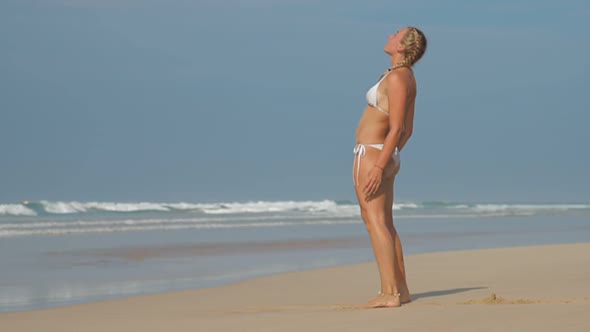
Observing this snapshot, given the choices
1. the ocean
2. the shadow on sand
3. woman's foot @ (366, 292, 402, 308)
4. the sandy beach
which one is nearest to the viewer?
the sandy beach

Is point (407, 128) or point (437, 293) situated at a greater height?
point (407, 128)

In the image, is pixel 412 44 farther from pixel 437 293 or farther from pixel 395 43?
pixel 437 293

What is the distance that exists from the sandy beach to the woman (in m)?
0.34

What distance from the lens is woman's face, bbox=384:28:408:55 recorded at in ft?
20.1

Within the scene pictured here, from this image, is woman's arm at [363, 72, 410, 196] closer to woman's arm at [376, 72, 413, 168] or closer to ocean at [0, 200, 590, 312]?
woman's arm at [376, 72, 413, 168]

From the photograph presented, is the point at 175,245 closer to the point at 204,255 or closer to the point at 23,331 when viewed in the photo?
the point at 204,255

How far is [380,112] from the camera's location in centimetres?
607

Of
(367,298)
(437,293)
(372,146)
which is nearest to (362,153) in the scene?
(372,146)

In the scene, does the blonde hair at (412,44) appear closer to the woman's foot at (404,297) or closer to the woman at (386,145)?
the woman at (386,145)

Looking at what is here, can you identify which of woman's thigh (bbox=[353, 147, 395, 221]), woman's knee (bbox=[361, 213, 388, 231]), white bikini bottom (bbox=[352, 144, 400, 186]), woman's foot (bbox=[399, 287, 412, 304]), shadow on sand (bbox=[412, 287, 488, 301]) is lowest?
woman's foot (bbox=[399, 287, 412, 304])

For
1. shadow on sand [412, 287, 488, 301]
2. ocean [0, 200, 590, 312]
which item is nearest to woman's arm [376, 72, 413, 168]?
shadow on sand [412, 287, 488, 301]

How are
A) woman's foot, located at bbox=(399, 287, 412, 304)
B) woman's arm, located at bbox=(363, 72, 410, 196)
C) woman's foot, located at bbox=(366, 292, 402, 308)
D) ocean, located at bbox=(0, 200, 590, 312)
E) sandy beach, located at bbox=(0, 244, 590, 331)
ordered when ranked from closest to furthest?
sandy beach, located at bbox=(0, 244, 590, 331) → woman's foot, located at bbox=(366, 292, 402, 308) → woman's arm, located at bbox=(363, 72, 410, 196) → woman's foot, located at bbox=(399, 287, 412, 304) → ocean, located at bbox=(0, 200, 590, 312)

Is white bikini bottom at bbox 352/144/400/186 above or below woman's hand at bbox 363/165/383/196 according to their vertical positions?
above

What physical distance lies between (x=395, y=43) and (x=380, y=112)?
1.65ft
